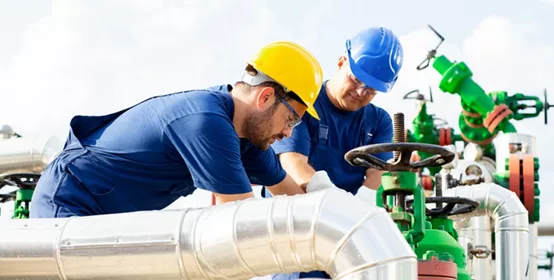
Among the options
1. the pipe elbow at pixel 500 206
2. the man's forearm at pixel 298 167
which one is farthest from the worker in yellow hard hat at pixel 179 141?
the pipe elbow at pixel 500 206

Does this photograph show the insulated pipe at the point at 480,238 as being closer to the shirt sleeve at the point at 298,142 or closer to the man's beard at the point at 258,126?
the shirt sleeve at the point at 298,142

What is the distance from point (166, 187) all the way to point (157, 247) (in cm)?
49

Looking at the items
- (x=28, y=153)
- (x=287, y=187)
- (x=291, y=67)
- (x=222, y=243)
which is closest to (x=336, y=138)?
(x=287, y=187)

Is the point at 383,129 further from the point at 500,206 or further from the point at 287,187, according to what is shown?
the point at 500,206

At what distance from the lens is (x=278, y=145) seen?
3775mm

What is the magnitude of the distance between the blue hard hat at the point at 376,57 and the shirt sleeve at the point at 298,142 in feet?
1.10

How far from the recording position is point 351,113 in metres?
3.88

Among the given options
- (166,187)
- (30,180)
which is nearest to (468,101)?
(30,180)

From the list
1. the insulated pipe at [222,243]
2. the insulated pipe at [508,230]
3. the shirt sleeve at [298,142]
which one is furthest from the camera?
the insulated pipe at [508,230]

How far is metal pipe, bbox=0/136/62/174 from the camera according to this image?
24.4 ft

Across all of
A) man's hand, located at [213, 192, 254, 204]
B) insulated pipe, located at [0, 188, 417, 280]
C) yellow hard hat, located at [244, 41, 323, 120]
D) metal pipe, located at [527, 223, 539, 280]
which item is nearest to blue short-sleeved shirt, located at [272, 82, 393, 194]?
yellow hard hat, located at [244, 41, 323, 120]

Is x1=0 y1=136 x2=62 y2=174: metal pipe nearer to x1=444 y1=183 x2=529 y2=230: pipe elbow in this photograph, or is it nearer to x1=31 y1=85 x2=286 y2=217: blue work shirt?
x1=444 y1=183 x2=529 y2=230: pipe elbow

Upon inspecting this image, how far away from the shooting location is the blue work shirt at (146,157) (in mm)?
2611

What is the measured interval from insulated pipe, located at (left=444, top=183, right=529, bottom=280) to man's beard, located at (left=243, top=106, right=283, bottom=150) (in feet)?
9.26
